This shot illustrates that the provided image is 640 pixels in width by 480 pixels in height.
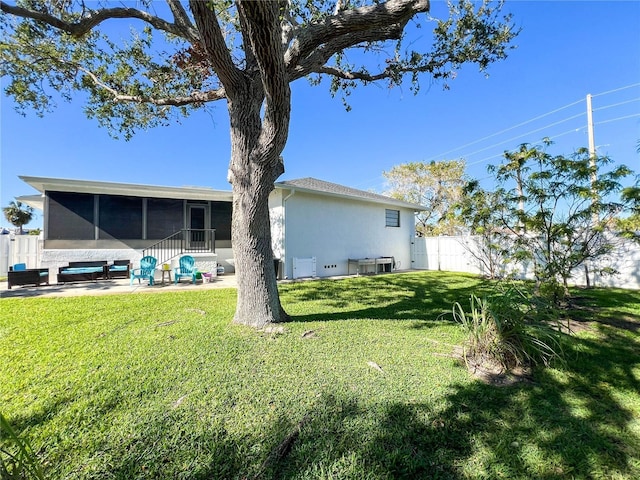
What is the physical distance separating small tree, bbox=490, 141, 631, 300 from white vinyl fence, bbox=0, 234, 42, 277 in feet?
55.2

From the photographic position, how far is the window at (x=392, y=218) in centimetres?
1445

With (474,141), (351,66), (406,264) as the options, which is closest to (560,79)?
(351,66)

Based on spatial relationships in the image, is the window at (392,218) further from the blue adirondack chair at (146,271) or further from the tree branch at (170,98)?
the blue adirondack chair at (146,271)

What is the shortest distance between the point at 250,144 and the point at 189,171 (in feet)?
56.6

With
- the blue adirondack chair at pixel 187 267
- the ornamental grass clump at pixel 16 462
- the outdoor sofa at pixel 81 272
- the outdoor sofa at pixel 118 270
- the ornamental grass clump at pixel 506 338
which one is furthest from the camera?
the outdoor sofa at pixel 118 270

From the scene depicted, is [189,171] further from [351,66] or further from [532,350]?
[532,350]

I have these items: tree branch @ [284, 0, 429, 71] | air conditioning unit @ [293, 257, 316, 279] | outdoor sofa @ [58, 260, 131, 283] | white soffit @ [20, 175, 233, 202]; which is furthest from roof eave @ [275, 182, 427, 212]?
outdoor sofa @ [58, 260, 131, 283]

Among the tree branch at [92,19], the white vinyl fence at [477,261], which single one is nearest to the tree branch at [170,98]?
the tree branch at [92,19]

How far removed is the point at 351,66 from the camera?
7457 mm

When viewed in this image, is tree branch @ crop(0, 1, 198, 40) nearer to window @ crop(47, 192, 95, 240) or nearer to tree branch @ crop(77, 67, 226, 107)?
tree branch @ crop(77, 67, 226, 107)

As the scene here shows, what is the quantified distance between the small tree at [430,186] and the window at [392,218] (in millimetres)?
6769

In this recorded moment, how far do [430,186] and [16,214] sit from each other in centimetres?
3432

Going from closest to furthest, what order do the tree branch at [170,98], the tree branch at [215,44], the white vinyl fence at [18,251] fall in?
the tree branch at [215,44] < the tree branch at [170,98] < the white vinyl fence at [18,251]

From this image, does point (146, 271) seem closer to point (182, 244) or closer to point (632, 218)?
point (182, 244)
